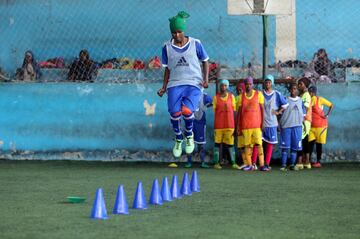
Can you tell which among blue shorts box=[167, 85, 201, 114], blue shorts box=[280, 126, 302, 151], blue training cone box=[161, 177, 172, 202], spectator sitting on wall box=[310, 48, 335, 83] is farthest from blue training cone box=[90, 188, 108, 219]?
spectator sitting on wall box=[310, 48, 335, 83]

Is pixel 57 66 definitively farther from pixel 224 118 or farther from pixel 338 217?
pixel 338 217

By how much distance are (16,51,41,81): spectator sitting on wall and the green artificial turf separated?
3.51 metres

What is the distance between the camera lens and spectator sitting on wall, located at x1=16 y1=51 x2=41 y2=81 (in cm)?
1677

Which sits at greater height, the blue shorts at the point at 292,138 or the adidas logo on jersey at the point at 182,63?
the adidas logo on jersey at the point at 182,63

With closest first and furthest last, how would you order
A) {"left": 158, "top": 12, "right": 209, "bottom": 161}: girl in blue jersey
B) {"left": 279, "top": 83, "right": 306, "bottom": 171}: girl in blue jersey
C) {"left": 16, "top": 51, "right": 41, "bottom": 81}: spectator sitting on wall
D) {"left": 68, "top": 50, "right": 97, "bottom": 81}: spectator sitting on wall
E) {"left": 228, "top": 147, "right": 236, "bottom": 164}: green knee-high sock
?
1. {"left": 158, "top": 12, "right": 209, "bottom": 161}: girl in blue jersey
2. {"left": 279, "top": 83, "right": 306, "bottom": 171}: girl in blue jersey
3. {"left": 228, "top": 147, "right": 236, "bottom": 164}: green knee-high sock
4. {"left": 68, "top": 50, "right": 97, "bottom": 81}: spectator sitting on wall
5. {"left": 16, "top": 51, "right": 41, "bottom": 81}: spectator sitting on wall

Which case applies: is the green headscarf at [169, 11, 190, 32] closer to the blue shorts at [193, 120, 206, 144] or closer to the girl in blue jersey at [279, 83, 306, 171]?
the girl in blue jersey at [279, 83, 306, 171]

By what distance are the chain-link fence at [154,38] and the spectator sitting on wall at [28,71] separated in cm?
2

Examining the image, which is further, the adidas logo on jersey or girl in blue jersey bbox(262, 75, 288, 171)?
girl in blue jersey bbox(262, 75, 288, 171)

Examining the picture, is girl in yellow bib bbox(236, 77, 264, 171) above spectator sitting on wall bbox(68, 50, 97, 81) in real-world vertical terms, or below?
below

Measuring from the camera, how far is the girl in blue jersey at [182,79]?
11.8 m

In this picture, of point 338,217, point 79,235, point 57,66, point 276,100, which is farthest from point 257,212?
point 57,66

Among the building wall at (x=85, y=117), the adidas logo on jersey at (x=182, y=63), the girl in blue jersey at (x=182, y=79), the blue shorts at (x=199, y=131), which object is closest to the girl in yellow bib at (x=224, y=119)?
the blue shorts at (x=199, y=131)

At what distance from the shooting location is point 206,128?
54.2ft

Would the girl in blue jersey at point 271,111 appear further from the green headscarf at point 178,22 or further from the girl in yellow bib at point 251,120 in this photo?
the green headscarf at point 178,22
